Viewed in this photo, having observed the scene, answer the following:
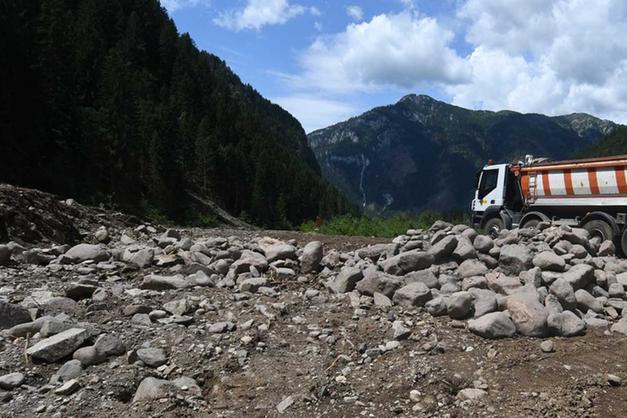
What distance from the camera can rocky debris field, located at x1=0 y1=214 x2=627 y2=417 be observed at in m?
5.08

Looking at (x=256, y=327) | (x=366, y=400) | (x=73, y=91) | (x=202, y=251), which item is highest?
(x=73, y=91)

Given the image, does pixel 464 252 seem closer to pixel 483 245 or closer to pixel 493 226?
pixel 483 245

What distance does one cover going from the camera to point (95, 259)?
9312 millimetres

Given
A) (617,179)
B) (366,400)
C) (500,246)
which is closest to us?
(366,400)

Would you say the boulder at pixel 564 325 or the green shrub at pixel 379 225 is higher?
the green shrub at pixel 379 225

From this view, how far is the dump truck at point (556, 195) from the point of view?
15.5 meters

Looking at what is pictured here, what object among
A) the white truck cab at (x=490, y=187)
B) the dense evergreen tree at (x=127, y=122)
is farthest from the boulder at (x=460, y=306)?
the dense evergreen tree at (x=127, y=122)

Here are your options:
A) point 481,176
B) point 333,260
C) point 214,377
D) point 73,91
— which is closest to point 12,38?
point 73,91

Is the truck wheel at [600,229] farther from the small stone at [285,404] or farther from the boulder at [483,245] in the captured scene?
the small stone at [285,404]

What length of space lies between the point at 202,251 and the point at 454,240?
4.71m

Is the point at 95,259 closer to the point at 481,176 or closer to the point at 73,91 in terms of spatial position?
the point at 481,176

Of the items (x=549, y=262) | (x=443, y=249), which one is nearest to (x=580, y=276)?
(x=549, y=262)

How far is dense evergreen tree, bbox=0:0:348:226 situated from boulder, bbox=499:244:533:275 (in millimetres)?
25490

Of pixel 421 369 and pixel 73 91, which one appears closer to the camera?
pixel 421 369
